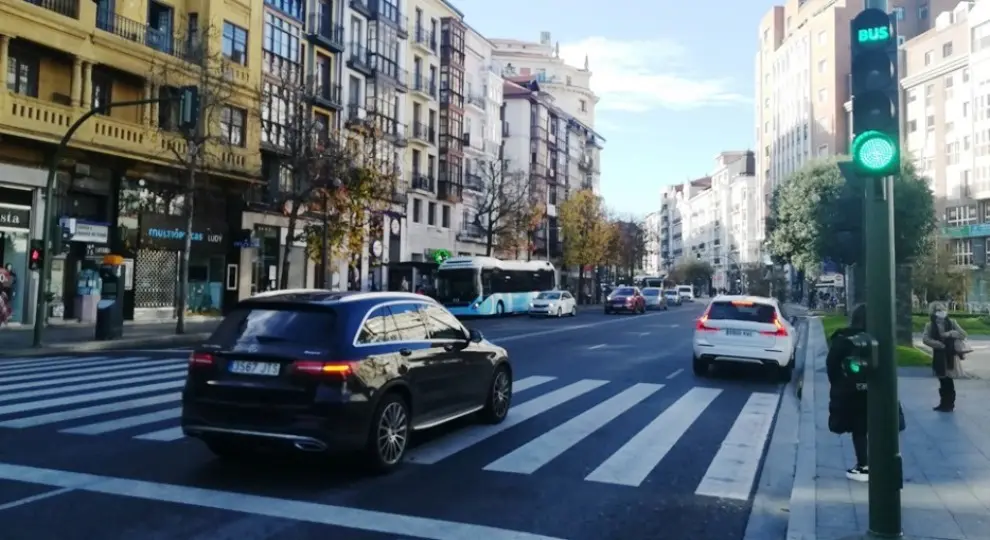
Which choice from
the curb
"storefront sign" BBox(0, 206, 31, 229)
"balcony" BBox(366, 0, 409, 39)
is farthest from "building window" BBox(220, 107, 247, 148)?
"balcony" BBox(366, 0, 409, 39)

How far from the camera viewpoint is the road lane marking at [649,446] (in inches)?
294

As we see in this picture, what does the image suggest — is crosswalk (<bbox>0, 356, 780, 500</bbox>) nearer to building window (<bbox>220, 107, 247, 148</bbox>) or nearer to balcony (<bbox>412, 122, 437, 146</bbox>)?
building window (<bbox>220, 107, 247, 148</bbox>)

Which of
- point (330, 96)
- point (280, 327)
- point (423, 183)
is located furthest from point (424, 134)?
point (280, 327)

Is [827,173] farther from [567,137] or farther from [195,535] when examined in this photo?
[195,535]

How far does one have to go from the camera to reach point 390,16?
156ft

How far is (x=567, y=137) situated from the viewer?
8800 cm

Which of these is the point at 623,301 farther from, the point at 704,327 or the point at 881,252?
the point at 881,252

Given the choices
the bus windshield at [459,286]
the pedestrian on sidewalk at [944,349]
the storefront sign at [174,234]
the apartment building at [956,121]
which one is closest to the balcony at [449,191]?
the bus windshield at [459,286]

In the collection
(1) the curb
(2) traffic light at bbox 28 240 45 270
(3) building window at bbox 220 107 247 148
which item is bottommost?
(1) the curb

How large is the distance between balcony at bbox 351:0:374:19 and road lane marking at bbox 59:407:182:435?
36692 millimetres

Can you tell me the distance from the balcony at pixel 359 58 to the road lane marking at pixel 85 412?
111 feet

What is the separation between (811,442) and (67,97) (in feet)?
83.7

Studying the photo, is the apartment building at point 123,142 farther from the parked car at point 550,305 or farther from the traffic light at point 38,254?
the parked car at point 550,305

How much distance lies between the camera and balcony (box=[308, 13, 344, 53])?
130 ft
